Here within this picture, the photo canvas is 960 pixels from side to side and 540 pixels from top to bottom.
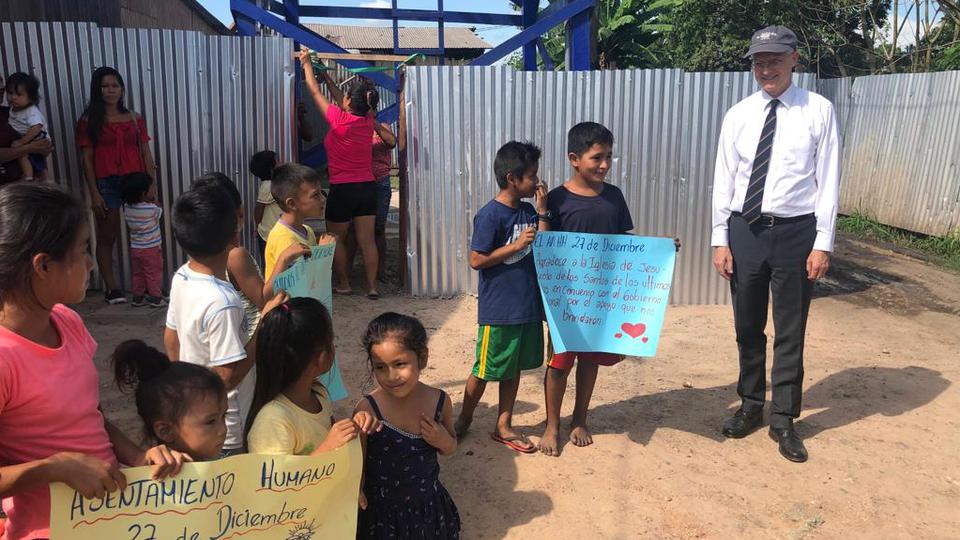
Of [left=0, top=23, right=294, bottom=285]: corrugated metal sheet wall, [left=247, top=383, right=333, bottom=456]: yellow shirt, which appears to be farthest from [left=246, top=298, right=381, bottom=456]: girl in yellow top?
[left=0, top=23, right=294, bottom=285]: corrugated metal sheet wall

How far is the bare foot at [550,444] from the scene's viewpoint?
155 inches

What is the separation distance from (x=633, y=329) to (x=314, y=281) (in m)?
1.65

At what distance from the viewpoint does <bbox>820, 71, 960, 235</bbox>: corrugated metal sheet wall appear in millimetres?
10070

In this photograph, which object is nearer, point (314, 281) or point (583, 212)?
point (314, 281)

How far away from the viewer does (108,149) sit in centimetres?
607

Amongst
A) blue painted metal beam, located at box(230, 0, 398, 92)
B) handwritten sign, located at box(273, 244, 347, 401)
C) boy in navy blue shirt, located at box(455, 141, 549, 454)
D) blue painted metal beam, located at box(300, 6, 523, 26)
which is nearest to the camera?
handwritten sign, located at box(273, 244, 347, 401)

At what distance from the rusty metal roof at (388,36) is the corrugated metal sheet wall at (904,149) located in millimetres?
27344

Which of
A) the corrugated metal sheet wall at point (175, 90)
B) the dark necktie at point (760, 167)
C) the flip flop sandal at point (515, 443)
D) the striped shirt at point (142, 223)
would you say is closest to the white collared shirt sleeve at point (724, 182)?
the dark necktie at point (760, 167)

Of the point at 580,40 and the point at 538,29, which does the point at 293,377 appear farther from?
the point at 580,40

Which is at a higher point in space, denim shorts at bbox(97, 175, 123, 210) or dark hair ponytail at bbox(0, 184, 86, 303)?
dark hair ponytail at bbox(0, 184, 86, 303)

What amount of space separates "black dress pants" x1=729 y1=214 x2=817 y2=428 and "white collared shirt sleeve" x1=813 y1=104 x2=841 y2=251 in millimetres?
90

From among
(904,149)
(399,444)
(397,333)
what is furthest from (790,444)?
(904,149)

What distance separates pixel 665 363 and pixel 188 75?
4.75 meters

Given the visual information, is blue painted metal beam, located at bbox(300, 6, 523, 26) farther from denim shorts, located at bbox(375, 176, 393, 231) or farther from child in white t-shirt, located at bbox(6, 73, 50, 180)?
child in white t-shirt, located at bbox(6, 73, 50, 180)
